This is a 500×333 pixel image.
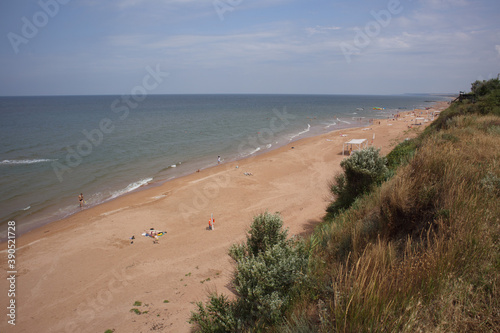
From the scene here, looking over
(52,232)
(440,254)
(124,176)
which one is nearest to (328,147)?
(124,176)

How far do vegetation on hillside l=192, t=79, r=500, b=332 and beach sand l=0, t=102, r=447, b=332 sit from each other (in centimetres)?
205

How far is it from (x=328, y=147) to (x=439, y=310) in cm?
3091

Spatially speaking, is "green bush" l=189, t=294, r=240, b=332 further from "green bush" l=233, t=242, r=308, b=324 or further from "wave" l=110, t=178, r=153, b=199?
"wave" l=110, t=178, r=153, b=199

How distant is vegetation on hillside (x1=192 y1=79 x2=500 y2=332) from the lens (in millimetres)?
2420

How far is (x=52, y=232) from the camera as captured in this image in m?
14.8

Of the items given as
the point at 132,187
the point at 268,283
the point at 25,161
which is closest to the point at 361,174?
the point at 268,283

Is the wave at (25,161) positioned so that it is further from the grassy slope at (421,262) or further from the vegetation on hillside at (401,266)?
the grassy slope at (421,262)

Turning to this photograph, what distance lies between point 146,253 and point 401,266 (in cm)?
1136

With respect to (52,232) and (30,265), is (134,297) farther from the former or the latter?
(52,232)

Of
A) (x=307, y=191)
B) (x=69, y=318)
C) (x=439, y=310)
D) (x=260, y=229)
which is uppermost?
(x=439, y=310)

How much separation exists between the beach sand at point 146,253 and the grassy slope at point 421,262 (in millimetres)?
3451

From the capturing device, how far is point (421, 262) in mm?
2801

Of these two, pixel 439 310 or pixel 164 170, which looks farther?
pixel 164 170

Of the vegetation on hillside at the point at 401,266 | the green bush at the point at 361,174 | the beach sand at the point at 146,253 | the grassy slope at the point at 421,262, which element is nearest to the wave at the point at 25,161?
the beach sand at the point at 146,253
